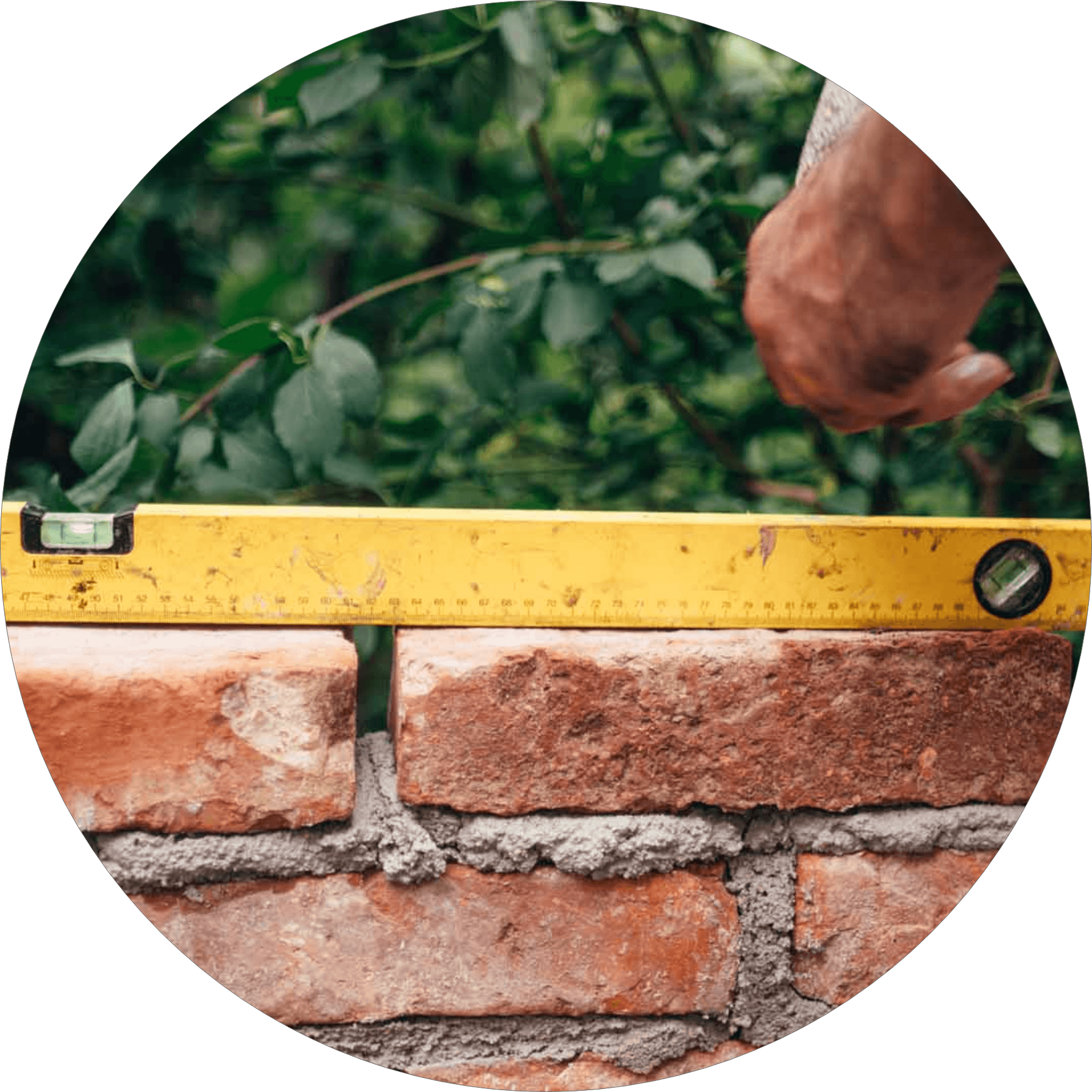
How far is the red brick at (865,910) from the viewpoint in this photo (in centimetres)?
57

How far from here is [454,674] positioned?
53 cm

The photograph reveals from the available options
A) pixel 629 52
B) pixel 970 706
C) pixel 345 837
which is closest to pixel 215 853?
pixel 345 837

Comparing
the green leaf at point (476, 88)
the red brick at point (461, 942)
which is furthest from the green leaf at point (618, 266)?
the red brick at point (461, 942)

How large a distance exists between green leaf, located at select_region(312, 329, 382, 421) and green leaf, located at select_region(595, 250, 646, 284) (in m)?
0.15

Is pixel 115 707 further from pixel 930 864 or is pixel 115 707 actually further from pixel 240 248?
pixel 930 864

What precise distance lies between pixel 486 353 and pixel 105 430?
0.23m

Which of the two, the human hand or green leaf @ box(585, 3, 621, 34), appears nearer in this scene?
the human hand

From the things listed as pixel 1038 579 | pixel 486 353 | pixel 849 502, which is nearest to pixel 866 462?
pixel 849 502

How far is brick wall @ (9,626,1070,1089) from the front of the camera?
1.74ft

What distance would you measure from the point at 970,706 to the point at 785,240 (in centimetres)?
28

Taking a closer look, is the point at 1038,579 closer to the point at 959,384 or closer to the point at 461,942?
the point at 959,384

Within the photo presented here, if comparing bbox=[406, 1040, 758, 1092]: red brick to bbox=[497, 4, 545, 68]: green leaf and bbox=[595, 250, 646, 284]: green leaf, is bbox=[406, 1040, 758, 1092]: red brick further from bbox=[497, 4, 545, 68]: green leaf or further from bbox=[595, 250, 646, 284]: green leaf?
bbox=[497, 4, 545, 68]: green leaf

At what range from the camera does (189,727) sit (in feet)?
1.73

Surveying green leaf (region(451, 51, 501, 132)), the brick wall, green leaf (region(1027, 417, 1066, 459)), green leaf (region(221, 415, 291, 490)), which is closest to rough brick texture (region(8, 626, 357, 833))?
the brick wall
